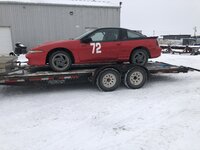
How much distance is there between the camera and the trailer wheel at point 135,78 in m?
7.13

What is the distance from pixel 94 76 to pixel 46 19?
1572 centimetres

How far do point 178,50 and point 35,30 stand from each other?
12944 millimetres

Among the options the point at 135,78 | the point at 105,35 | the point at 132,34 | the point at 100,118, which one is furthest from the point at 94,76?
the point at 100,118

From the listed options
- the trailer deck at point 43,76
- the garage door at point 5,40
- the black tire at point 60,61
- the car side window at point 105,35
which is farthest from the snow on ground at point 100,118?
the garage door at point 5,40

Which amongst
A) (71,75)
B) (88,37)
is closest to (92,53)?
(88,37)

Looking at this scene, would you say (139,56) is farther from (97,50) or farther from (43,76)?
(43,76)

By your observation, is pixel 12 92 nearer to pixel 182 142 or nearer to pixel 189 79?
pixel 182 142

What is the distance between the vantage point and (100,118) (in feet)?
16.2

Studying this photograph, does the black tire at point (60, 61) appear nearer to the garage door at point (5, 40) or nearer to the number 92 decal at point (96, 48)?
the number 92 decal at point (96, 48)

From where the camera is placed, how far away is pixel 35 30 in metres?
20.9

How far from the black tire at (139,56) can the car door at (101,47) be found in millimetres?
627

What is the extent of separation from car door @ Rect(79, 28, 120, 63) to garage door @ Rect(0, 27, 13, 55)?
50.3ft

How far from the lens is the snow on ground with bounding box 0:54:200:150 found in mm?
3895

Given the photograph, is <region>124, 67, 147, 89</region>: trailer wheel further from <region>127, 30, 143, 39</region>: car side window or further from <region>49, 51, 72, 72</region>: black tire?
<region>49, 51, 72, 72</region>: black tire
